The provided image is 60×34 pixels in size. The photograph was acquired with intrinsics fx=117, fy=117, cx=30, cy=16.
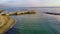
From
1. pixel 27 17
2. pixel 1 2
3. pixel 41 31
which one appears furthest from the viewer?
pixel 1 2

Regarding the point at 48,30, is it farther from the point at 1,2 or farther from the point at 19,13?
the point at 1,2

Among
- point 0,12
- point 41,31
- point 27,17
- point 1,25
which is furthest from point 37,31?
point 0,12

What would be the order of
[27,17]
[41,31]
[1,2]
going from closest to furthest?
[41,31]
[27,17]
[1,2]

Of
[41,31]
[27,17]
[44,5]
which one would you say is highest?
[44,5]

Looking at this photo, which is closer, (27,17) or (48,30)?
(48,30)

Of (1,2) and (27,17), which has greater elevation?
(1,2)
